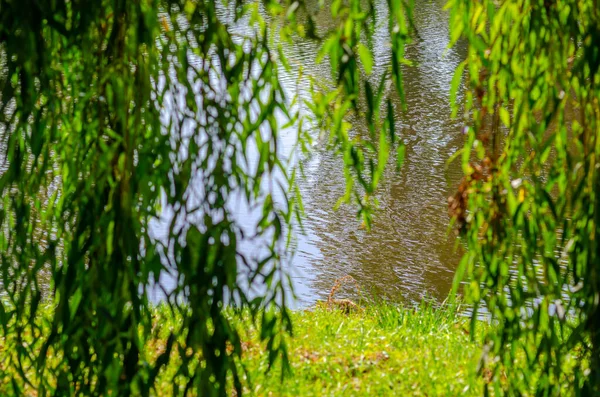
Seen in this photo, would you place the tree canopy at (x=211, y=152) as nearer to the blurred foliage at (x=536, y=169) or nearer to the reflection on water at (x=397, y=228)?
the blurred foliage at (x=536, y=169)

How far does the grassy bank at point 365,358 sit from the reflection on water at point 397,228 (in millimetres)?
1751

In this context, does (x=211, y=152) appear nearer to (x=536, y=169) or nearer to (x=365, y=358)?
(x=536, y=169)

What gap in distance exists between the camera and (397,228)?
8.31m

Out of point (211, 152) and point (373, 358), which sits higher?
point (211, 152)

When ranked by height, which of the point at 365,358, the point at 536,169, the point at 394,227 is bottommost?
the point at 394,227

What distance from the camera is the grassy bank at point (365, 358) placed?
157 inches

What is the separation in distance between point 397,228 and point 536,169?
5939 mm

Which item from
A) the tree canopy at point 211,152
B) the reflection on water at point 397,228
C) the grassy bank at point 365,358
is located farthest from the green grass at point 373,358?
the reflection on water at point 397,228

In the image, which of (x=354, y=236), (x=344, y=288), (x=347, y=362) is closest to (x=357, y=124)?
(x=354, y=236)

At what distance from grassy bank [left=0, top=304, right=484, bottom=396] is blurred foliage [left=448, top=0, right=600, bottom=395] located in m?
1.13

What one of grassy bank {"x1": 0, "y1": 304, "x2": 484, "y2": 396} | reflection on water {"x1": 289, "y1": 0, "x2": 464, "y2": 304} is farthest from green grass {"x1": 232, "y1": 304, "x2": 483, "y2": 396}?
reflection on water {"x1": 289, "y1": 0, "x2": 464, "y2": 304}

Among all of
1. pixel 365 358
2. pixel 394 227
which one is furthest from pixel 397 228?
pixel 365 358

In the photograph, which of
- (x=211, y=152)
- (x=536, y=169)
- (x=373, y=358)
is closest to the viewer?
(x=211, y=152)

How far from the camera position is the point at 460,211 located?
8.14 feet
